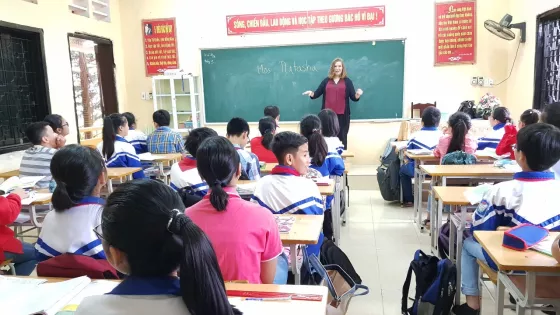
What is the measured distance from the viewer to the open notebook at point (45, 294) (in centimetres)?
122

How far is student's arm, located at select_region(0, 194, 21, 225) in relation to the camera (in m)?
2.11

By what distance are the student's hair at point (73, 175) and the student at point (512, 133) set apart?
3.24m

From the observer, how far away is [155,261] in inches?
33.5

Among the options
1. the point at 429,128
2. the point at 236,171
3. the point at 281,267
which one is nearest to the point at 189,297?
the point at 236,171

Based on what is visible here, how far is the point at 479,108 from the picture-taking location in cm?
575

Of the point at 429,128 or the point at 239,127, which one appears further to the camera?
the point at 429,128

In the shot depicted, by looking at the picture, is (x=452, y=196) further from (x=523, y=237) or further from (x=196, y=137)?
(x=196, y=137)

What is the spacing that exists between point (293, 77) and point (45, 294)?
573cm

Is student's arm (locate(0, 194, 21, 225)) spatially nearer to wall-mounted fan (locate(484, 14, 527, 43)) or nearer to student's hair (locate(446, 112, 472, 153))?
student's hair (locate(446, 112, 472, 153))

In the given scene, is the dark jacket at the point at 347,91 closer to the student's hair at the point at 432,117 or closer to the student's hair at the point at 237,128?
the student's hair at the point at 432,117

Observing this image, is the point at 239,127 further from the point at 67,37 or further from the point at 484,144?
the point at 67,37

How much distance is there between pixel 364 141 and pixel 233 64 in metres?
2.42

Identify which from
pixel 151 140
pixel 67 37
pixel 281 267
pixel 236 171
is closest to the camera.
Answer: pixel 236 171

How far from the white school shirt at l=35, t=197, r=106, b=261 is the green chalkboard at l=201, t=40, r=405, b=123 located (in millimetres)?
5347
